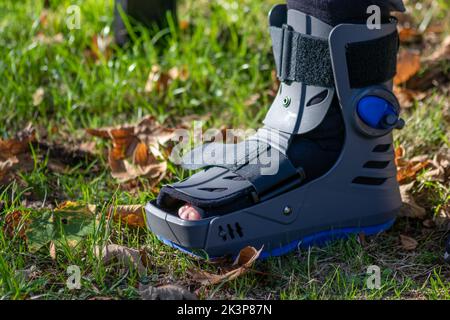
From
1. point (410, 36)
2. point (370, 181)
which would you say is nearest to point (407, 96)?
point (410, 36)

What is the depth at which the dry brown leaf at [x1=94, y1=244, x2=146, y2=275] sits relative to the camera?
1.98m

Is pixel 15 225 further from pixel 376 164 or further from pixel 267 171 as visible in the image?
pixel 376 164

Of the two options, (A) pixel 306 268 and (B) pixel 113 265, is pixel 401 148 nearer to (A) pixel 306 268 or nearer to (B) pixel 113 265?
(A) pixel 306 268

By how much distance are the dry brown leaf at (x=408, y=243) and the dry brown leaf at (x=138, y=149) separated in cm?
77

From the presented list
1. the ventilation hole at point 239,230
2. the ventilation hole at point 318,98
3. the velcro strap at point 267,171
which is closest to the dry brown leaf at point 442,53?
the ventilation hole at point 318,98

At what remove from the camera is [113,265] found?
77.9 inches

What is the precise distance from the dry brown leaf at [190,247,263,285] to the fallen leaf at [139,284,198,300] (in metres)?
0.09

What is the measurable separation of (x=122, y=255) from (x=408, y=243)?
0.80 metres

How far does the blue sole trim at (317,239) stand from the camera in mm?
2040

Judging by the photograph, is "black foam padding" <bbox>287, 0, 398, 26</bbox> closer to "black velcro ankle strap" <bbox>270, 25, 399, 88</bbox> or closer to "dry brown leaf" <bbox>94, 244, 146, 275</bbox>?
"black velcro ankle strap" <bbox>270, 25, 399, 88</bbox>

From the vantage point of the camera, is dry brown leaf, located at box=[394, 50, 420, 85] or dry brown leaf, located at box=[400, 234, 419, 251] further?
dry brown leaf, located at box=[394, 50, 420, 85]

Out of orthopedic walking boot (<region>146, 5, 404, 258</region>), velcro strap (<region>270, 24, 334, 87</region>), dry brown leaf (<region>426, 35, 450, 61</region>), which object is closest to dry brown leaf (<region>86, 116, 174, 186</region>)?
orthopedic walking boot (<region>146, 5, 404, 258</region>)

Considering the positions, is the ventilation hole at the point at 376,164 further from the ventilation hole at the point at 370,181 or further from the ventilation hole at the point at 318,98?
the ventilation hole at the point at 318,98
